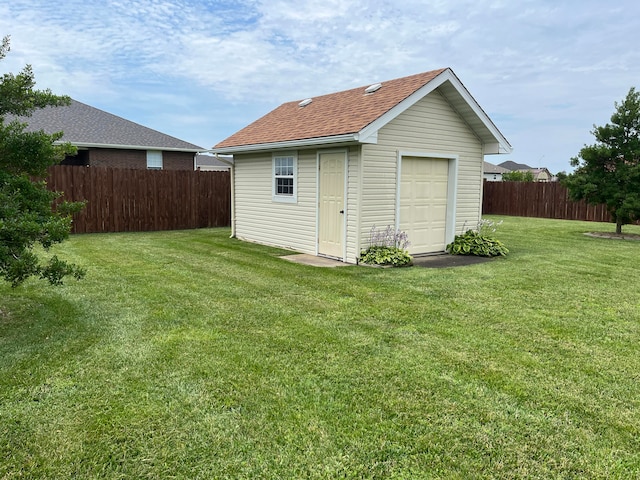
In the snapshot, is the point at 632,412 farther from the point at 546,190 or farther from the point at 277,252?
the point at 546,190

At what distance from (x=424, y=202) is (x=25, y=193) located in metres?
7.41

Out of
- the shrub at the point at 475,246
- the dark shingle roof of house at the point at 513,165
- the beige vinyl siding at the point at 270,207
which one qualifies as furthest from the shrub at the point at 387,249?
the dark shingle roof of house at the point at 513,165

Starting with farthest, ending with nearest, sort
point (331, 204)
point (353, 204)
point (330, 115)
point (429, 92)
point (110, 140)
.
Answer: point (110, 140) → point (330, 115) → point (331, 204) → point (429, 92) → point (353, 204)

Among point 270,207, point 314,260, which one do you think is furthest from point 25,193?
point 270,207

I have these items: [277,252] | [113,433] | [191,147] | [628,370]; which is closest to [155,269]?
[277,252]

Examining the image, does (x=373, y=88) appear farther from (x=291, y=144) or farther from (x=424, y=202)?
(x=424, y=202)

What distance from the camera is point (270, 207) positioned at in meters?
11.3

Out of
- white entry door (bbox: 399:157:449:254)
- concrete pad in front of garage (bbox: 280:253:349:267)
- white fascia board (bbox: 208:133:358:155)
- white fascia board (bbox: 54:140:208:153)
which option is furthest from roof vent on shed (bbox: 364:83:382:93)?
white fascia board (bbox: 54:140:208:153)

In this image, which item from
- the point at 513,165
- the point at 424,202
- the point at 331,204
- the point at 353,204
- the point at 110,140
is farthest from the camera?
the point at 513,165

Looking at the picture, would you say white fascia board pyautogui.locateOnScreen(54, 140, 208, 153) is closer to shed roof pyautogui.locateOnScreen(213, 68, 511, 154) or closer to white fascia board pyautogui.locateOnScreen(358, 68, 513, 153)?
shed roof pyautogui.locateOnScreen(213, 68, 511, 154)

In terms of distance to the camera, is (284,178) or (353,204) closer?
(353,204)

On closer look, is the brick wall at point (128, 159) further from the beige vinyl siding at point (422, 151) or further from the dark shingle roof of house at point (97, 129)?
the beige vinyl siding at point (422, 151)

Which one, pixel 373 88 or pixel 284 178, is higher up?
pixel 373 88

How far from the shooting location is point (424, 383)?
3541 millimetres
